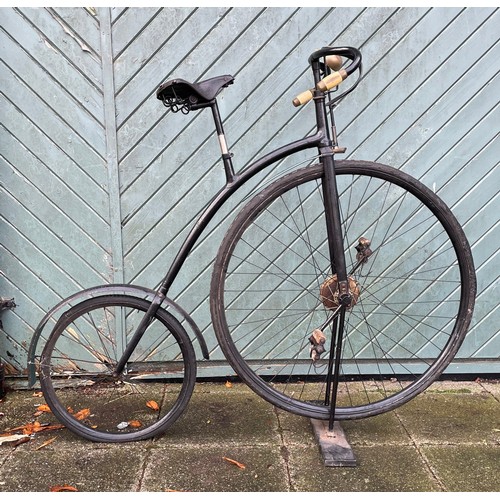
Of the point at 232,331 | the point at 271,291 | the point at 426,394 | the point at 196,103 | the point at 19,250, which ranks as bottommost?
the point at 426,394

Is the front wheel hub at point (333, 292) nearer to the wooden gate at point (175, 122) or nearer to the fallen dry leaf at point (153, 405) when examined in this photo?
the wooden gate at point (175, 122)

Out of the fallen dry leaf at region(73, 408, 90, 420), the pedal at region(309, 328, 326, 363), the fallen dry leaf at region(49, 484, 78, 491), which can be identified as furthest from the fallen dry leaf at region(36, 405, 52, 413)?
the pedal at region(309, 328, 326, 363)

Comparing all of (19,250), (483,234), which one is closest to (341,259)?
(483,234)

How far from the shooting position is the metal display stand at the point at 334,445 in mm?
2564

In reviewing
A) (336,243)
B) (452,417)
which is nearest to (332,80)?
(336,243)

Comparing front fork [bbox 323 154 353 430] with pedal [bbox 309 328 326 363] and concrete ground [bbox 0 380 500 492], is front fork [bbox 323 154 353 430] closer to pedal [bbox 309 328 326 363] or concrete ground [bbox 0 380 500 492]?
pedal [bbox 309 328 326 363]

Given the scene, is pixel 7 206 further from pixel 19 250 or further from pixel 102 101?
pixel 102 101

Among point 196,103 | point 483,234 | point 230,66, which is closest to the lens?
point 196,103

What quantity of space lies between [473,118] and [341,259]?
1.46 m

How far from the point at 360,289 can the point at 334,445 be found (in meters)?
0.97

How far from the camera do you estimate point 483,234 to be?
11.1 ft

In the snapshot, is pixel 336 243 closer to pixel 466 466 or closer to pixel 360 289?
pixel 360 289

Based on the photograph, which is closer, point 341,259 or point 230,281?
point 341,259

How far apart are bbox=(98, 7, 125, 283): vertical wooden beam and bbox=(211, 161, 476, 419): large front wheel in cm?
72
